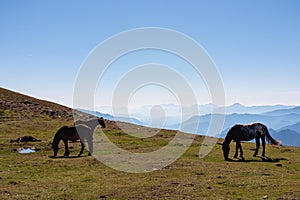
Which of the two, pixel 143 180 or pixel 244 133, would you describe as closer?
pixel 143 180

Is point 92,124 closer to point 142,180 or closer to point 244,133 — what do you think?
point 142,180

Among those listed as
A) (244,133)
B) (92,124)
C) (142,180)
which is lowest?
(142,180)

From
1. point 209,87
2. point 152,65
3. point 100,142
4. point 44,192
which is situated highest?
point 152,65

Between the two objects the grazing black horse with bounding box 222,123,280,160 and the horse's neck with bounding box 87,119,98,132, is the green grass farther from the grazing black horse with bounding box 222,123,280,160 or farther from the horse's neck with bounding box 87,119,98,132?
the horse's neck with bounding box 87,119,98,132

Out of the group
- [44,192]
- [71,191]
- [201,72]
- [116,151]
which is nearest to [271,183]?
[201,72]

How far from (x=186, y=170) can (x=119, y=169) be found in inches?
205

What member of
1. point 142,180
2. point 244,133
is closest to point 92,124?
point 142,180

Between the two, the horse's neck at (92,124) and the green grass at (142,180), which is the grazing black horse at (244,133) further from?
Answer: the horse's neck at (92,124)

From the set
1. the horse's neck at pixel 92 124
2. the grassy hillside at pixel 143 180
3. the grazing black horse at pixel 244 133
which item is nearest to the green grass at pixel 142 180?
the grassy hillside at pixel 143 180

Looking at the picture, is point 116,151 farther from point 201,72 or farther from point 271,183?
point 271,183

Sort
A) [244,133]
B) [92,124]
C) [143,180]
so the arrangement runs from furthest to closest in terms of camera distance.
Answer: [92,124], [244,133], [143,180]

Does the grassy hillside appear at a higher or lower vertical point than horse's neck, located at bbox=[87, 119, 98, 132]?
lower

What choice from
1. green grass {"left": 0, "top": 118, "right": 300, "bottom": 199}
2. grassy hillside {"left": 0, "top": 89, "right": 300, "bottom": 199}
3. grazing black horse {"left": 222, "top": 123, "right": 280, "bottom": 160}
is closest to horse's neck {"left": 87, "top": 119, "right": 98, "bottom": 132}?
grassy hillside {"left": 0, "top": 89, "right": 300, "bottom": 199}

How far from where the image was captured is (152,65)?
93.1 ft
